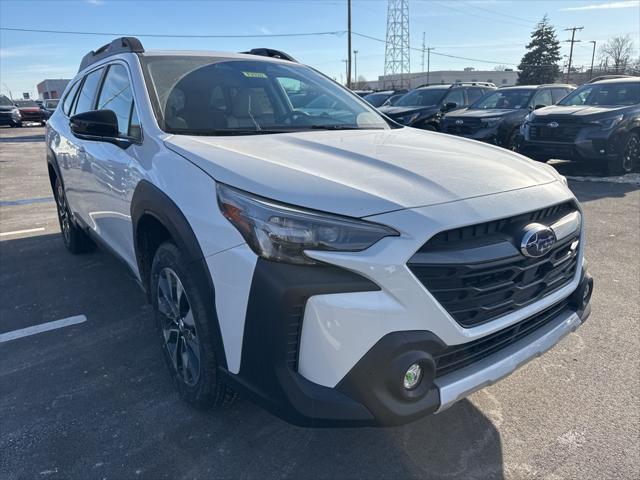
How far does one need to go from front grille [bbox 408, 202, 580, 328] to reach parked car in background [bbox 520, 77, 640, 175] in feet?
→ 24.1

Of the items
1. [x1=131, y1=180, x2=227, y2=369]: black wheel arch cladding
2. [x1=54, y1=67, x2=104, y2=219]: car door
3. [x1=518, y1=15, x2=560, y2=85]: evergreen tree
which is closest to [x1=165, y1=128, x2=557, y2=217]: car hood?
[x1=131, y1=180, x2=227, y2=369]: black wheel arch cladding

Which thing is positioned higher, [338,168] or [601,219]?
[338,168]

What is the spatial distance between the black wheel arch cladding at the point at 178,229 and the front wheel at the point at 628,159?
842cm

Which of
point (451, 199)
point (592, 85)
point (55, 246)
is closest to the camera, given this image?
point (451, 199)

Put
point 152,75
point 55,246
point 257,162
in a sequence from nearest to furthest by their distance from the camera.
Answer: point 257,162
point 152,75
point 55,246

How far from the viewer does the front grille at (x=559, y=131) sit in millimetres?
8570

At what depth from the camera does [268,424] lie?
2.46 metres

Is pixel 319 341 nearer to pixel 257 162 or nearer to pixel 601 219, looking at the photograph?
pixel 257 162

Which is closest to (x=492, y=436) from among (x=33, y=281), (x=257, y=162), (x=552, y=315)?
(x=552, y=315)

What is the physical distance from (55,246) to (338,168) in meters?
4.53

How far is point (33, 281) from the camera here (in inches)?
176

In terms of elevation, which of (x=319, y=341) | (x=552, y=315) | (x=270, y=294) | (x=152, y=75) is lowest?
(x=552, y=315)

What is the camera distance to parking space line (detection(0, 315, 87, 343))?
3457 mm

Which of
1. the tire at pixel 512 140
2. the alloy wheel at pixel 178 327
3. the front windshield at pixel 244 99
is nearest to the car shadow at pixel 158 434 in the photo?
the alloy wheel at pixel 178 327
